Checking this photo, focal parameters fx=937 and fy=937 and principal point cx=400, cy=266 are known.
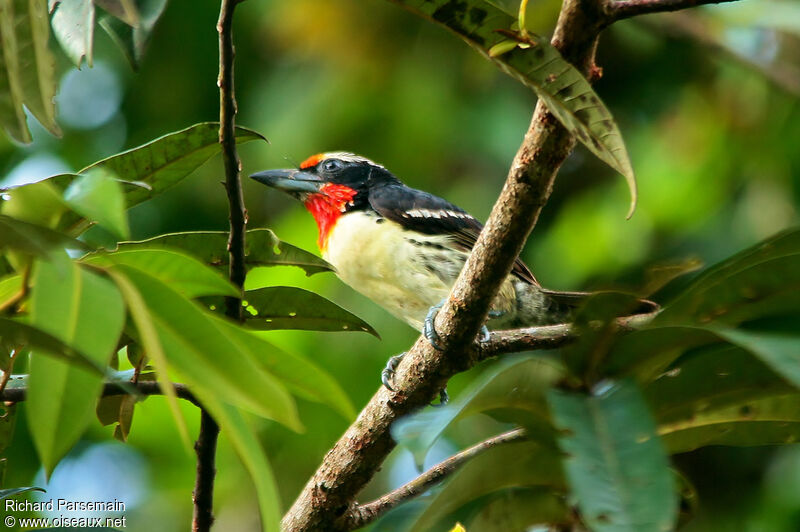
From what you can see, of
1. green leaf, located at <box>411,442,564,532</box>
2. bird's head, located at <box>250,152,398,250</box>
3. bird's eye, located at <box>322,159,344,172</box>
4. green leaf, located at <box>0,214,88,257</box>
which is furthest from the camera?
bird's eye, located at <box>322,159,344,172</box>

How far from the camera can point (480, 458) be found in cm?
125

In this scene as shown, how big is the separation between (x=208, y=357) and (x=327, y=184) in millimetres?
2912

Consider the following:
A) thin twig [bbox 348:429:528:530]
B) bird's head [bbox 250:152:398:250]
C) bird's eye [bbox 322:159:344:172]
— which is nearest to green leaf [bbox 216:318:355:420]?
thin twig [bbox 348:429:528:530]

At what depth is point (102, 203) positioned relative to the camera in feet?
3.03

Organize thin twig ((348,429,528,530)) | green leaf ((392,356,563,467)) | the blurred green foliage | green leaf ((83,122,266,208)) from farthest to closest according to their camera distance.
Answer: the blurred green foliage < thin twig ((348,429,528,530)) < green leaf ((83,122,266,208)) < green leaf ((392,356,563,467))

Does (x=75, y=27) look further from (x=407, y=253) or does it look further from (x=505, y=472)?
(x=407, y=253)

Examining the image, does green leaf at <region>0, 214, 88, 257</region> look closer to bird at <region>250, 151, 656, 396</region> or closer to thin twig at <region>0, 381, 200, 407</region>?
thin twig at <region>0, 381, 200, 407</region>

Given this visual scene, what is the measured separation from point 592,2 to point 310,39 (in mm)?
4479

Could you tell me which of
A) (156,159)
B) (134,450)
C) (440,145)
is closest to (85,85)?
(440,145)

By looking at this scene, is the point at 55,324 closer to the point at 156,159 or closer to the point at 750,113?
the point at 156,159

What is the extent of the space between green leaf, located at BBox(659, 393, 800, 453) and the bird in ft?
5.85

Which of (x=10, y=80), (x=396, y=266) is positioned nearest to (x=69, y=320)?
(x=10, y=80)

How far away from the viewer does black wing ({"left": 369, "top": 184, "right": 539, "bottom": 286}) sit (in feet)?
11.3

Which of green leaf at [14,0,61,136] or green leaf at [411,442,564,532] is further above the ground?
green leaf at [14,0,61,136]
